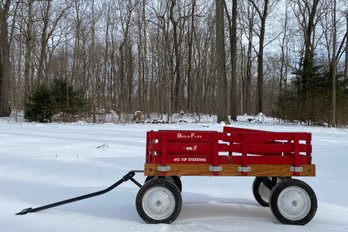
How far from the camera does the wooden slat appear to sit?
4.43 meters

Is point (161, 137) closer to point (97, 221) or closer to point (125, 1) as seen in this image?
point (97, 221)

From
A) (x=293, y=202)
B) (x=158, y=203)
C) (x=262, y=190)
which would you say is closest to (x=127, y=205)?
(x=158, y=203)

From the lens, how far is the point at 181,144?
4.48 meters

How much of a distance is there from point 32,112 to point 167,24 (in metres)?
18.6

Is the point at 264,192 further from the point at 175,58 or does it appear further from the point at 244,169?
the point at 175,58

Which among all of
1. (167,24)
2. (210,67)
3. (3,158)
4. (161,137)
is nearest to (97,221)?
(161,137)

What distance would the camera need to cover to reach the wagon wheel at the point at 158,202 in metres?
4.34

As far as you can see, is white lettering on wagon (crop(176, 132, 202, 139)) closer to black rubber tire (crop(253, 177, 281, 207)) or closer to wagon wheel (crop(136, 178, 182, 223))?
wagon wheel (crop(136, 178, 182, 223))

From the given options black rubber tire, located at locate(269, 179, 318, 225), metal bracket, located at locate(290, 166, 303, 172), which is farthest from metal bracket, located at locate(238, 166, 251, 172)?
metal bracket, located at locate(290, 166, 303, 172)

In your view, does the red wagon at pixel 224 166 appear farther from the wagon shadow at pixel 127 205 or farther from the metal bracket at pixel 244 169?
the wagon shadow at pixel 127 205

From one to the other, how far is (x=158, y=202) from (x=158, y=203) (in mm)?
11

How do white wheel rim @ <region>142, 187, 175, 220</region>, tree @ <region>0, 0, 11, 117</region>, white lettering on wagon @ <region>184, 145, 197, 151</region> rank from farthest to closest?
tree @ <region>0, 0, 11, 117</region>
white lettering on wagon @ <region>184, 145, 197, 151</region>
white wheel rim @ <region>142, 187, 175, 220</region>

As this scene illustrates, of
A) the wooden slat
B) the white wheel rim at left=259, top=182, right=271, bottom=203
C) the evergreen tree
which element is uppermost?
the evergreen tree

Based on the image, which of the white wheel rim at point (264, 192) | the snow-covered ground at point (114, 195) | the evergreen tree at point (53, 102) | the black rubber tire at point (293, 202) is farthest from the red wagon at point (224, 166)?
the evergreen tree at point (53, 102)
